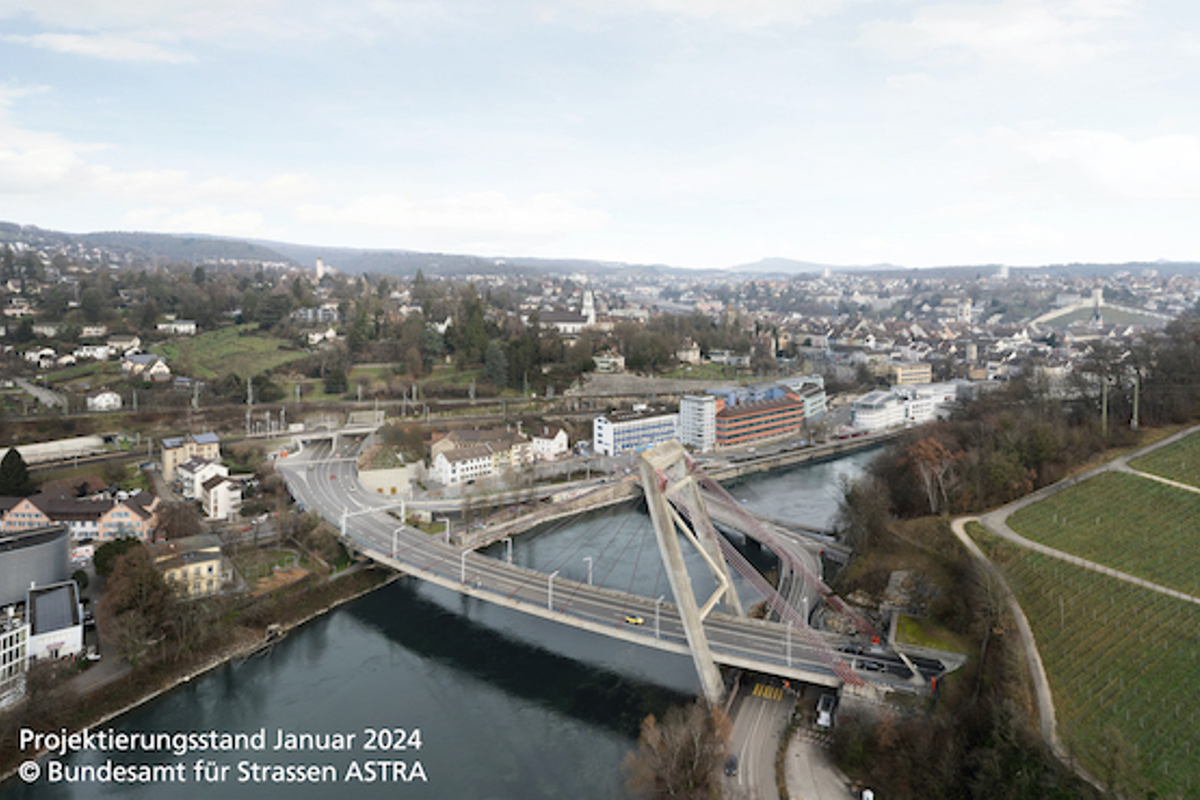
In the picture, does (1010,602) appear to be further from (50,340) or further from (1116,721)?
(50,340)

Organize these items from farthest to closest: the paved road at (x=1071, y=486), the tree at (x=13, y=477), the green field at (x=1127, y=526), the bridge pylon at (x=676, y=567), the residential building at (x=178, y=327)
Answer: the residential building at (x=178, y=327), the tree at (x=13, y=477), the green field at (x=1127, y=526), the paved road at (x=1071, y=486), the bridge pylon at (x=676, y=567)

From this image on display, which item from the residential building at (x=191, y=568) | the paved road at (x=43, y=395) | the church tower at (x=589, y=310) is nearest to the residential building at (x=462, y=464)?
the residential building at (x=191, y=568)

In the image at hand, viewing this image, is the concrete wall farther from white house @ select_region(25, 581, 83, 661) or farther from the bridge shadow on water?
white house @ select_region(25, 581, 83, 661)

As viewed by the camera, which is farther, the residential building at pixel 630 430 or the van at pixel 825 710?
the residential building at pixel 630 430

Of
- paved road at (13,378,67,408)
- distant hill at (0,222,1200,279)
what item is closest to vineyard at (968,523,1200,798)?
paved road at (13,378,67,408)

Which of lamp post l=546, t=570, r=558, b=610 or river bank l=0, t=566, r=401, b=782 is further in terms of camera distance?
lamp post l=546, t=570, r=558, b=610

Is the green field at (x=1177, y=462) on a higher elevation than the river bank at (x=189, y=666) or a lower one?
higher

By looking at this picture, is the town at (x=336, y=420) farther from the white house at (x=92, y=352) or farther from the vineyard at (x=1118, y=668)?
the vineyard at (x=1118, y=668)
